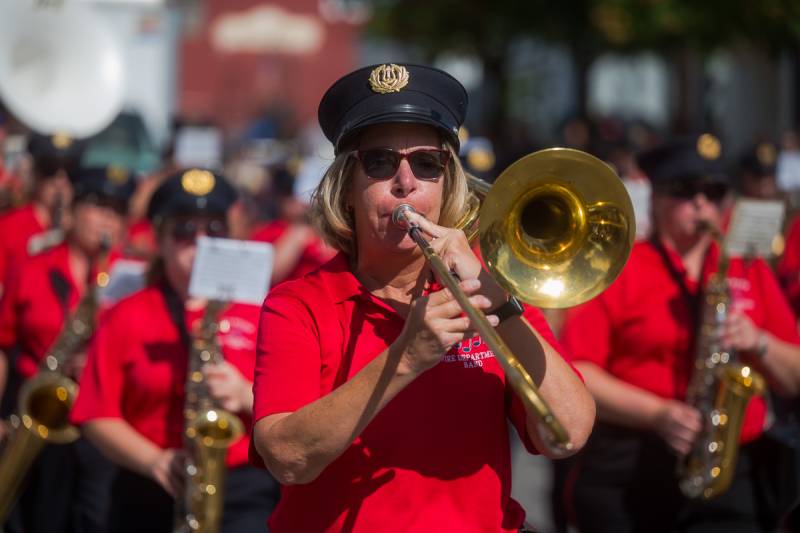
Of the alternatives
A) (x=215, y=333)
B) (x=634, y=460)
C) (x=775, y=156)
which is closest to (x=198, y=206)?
(x=215, y=333)

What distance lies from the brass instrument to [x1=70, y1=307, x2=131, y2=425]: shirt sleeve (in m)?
2.03

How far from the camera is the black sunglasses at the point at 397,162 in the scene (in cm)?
304

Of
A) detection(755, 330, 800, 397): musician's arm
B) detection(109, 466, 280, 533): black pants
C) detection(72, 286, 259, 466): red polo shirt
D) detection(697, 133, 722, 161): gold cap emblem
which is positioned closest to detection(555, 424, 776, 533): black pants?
detection(755, 330, 800, 397): musician's arm

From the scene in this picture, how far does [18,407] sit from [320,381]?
3.23 m

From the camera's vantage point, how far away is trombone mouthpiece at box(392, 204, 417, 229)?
2964 mm

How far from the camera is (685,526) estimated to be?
5.12 metres

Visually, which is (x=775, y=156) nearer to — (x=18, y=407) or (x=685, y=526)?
(x=685, y=526)

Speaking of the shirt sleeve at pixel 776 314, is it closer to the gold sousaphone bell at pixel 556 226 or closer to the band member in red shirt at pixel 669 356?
the band member in red shirt at pixel 669 356

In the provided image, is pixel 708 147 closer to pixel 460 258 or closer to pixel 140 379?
pixel 140 379

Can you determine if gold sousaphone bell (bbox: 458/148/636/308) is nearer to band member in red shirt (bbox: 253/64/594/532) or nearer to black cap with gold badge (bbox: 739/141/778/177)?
band member in red shirt (bbox: 253/64/594/532)

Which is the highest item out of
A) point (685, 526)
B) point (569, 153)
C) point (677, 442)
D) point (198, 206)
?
point (569, 153)

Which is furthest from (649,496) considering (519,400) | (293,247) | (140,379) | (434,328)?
(293,247)

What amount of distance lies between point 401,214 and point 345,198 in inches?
11.2

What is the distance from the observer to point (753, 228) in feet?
18.7
